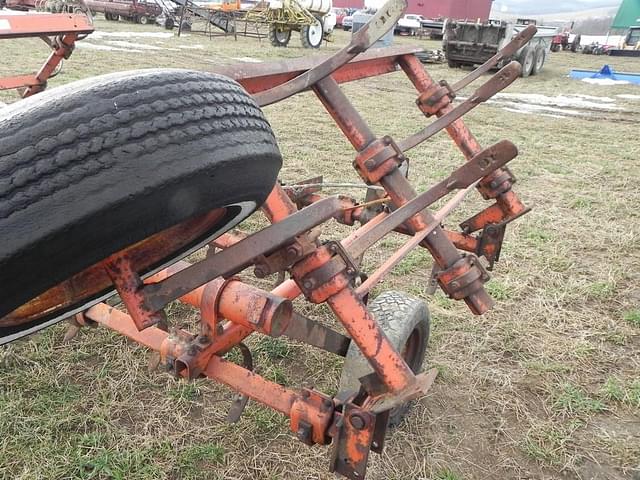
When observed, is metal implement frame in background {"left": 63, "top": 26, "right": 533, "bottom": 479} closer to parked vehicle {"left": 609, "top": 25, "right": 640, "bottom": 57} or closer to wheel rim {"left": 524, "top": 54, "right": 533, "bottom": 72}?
wheel rim {"left": 524, "top": 54, "right": 533, "bottom": 72}

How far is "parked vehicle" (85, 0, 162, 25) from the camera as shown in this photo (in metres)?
21.7

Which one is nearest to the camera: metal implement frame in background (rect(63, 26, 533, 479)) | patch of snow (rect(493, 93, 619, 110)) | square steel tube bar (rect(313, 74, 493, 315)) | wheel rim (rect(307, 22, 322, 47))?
metal implement frame in background (rect(63, 26, 533, 479))

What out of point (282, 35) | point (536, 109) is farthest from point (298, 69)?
point (282, 35)

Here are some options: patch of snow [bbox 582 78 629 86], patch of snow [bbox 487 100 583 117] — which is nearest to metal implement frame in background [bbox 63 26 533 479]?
patch of snow [bbox 487 100 583 117]

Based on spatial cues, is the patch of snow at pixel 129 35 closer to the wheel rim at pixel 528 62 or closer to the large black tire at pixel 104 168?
the wheel rim at pixel 528 62

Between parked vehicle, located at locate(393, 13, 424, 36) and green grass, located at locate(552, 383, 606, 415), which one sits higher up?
green grass, located at locate(552, 383, 606, 415)

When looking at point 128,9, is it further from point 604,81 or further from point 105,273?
point 105,273

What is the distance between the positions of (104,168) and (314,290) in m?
0.68

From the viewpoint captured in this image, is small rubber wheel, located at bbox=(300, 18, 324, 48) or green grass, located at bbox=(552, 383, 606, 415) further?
small rubber wheel, located at bbox=(300, 18, 324, 48)

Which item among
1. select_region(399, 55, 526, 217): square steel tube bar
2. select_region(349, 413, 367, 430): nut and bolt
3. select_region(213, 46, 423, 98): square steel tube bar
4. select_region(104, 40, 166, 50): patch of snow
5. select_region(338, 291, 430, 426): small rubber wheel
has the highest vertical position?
select_region(213, 46, 423, 98): square steel tube bar

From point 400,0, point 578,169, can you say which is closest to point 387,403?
point 400,0

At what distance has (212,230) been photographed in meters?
1.47

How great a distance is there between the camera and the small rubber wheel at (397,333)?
184 centimetres

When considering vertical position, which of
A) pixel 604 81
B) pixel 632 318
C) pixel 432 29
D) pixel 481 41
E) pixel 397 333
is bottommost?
pixel 432 29
